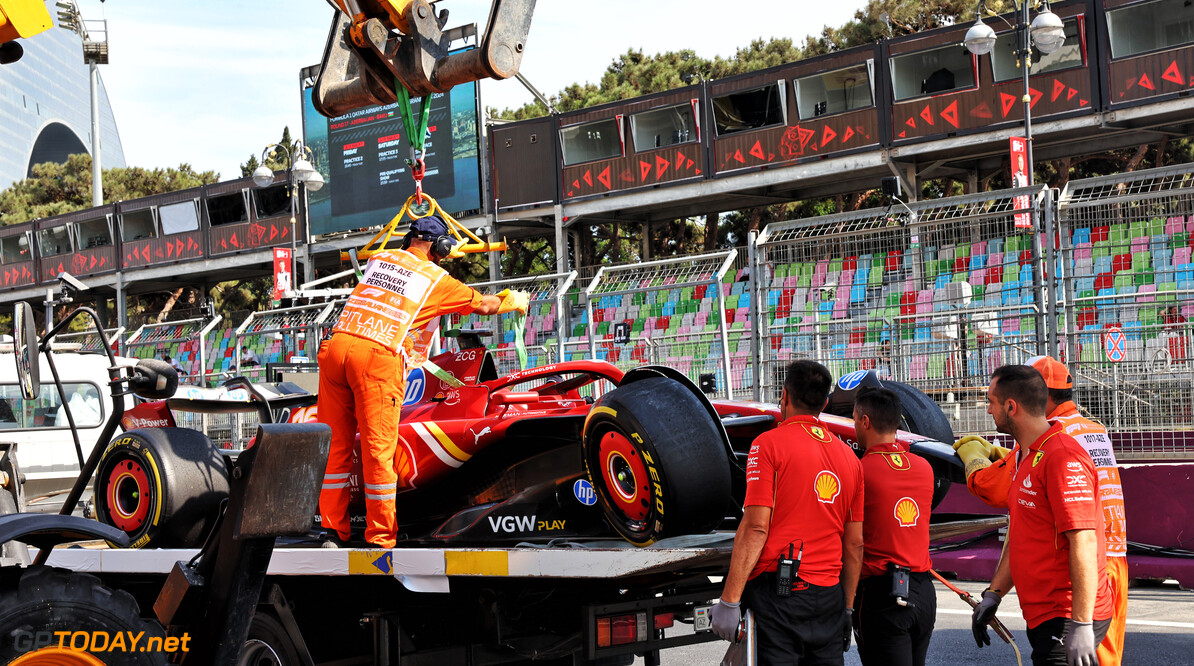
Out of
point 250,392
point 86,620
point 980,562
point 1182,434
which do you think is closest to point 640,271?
point 980,562

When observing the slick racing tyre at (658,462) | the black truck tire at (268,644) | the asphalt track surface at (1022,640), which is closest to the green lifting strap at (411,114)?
the slick racing tyre at (658,462)

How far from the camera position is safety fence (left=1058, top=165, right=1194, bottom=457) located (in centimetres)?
877

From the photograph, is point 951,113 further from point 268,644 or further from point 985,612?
point 268,644

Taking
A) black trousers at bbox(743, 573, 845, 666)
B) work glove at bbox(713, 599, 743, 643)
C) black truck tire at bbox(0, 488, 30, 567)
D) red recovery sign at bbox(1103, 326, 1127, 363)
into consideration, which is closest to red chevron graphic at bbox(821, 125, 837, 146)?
red recovery sign at bbox(1103, 326, 1127, 363)

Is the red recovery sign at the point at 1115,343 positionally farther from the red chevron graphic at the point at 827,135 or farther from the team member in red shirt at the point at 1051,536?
the red chevron graphic at the point at 827,135

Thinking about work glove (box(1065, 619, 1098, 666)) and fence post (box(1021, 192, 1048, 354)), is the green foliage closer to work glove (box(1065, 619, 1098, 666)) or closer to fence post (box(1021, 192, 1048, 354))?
fence post (box(1021, 192, 1048, 354))

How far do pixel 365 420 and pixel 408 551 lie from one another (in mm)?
995

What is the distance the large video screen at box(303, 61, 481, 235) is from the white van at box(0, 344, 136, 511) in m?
20.7

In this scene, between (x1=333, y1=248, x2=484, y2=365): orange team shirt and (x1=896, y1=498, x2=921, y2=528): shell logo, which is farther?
(x1=333, y1=248, x2=484, y2=365): orange team shirt

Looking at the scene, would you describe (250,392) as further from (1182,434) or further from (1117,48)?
(1117,48)

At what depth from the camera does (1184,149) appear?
115 ft

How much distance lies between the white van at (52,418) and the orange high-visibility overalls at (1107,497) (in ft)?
35.6

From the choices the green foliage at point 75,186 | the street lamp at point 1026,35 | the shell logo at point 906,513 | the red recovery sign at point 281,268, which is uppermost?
the green foliage at point 75,186

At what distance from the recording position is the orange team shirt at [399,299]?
570 centimetres
